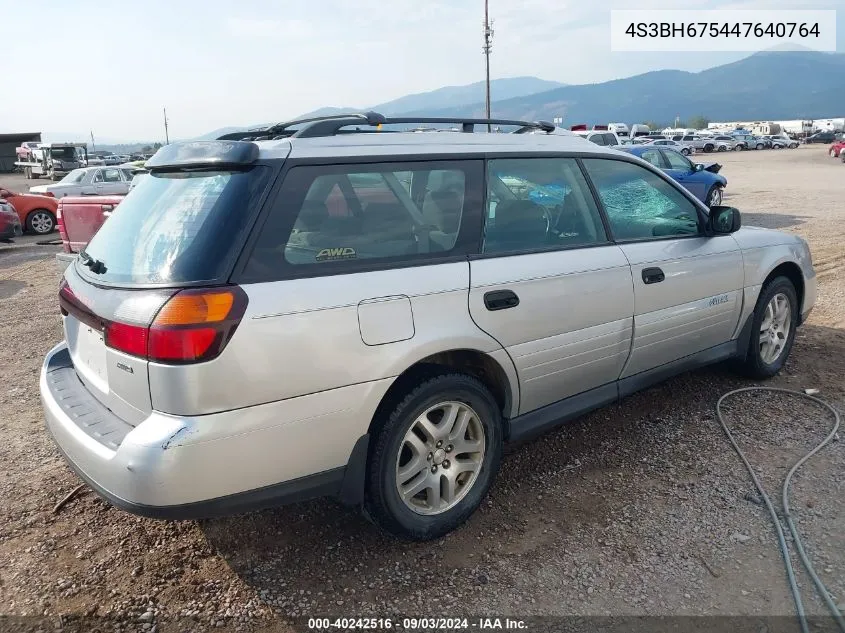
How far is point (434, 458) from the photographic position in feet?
9.59

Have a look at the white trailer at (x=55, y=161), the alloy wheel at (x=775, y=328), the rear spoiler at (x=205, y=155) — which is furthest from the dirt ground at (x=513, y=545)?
the white trailer at (x=55, y=161)

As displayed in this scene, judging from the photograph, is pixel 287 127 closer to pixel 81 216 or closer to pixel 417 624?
pixel 417 624

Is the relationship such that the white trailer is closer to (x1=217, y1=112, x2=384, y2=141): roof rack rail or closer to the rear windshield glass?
(x1=217, y1=112, x2=384, y2=141): roof rack rail

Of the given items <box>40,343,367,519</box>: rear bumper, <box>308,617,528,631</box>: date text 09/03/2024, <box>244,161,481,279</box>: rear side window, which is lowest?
<box>308,617,528,631</box>: date text 09/03/2024

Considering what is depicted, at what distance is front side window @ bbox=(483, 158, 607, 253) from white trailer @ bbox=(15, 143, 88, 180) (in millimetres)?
43282

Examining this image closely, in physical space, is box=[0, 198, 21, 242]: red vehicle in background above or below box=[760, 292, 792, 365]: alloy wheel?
above

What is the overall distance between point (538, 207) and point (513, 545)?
1641mm

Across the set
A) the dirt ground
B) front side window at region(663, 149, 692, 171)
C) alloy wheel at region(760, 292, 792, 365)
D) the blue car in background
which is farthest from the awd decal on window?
front side window at region(663, 149, 692, 171)

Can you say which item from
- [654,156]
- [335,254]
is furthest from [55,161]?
[335,254]

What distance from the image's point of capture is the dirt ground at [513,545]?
257 cm

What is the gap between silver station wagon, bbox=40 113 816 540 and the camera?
2.29 meters

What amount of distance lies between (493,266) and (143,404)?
157cm

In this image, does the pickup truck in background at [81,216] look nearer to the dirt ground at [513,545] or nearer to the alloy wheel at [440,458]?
the dirt ground at [513,545]

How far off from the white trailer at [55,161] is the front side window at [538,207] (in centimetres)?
4328
